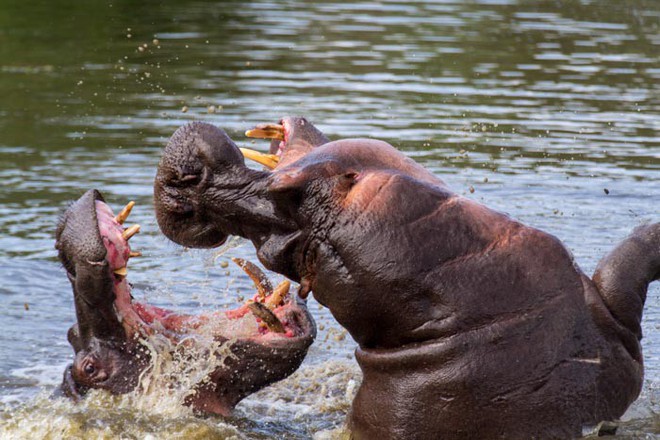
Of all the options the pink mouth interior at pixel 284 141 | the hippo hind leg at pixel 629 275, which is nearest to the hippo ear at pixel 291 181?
the pink mouth interior at pixel 284 141

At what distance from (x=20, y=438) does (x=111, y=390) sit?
455mm

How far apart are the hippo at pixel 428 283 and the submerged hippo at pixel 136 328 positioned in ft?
2.04

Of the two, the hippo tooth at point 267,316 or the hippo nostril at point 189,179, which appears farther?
the hippo tooth at point 267,316

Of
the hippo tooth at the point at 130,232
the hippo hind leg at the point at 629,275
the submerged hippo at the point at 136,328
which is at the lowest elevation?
the submerged hippo at the point at 136,328

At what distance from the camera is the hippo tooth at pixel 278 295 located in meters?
5.33

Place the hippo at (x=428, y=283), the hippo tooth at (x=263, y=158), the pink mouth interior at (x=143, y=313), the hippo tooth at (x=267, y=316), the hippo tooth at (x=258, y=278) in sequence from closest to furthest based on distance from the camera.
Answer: the hippo at (x=428, y=283) → the hippo tooth at (x=263, y=158) → the hippo tooth at (x=267, y=316) → the hippo tooth at (x=258, y=278) → the pink mouth interior at (x=143, y=313)

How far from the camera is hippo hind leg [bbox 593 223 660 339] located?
4.75 m

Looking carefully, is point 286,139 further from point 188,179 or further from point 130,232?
point 130,232

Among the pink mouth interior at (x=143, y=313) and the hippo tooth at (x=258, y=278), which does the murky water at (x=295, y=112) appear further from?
the pink mouth interior at (x=143, y=313)

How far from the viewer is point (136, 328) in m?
5.68

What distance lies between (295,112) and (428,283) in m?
9.73

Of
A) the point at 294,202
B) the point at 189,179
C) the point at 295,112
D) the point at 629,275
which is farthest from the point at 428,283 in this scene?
the point at 295,112

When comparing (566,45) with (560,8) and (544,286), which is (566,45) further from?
(544,286)

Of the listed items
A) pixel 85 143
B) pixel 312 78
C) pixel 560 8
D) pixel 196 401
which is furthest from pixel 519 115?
pixel 560 8
